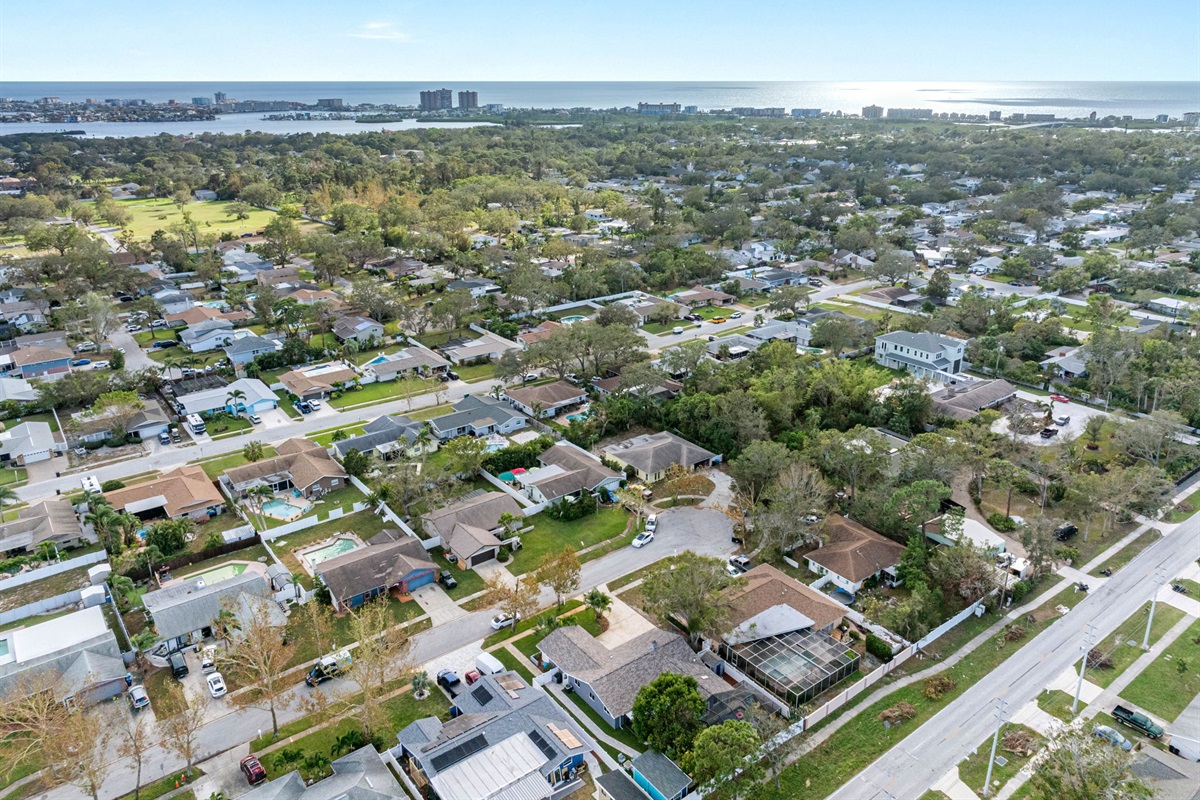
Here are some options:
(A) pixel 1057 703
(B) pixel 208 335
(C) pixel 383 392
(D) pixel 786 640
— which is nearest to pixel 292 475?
(C) pixel 383 392

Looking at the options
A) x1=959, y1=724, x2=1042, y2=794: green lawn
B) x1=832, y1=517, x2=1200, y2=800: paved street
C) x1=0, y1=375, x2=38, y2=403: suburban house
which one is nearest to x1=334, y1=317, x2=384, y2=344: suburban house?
x1=0, y1=375, x2=38, y2=403: suburban house

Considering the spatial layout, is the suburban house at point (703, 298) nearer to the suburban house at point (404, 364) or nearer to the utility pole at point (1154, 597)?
the suburban house at point (404, 364)

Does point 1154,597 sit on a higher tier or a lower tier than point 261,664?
lower

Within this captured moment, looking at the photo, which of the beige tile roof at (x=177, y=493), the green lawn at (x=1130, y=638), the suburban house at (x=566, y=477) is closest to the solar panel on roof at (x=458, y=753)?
the suburban house at (x=566, y=477)

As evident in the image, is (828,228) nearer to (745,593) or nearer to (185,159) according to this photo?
(745,593)

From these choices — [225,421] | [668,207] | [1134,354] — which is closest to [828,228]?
[668,207]

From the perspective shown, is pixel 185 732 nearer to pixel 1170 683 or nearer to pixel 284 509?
pixel 284 509
